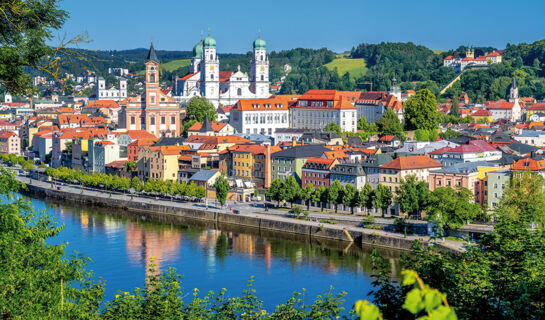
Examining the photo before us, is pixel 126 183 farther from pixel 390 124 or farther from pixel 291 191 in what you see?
pixel 390 124

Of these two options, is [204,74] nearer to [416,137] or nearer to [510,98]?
[416,137]

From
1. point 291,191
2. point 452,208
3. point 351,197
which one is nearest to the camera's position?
point 452,208

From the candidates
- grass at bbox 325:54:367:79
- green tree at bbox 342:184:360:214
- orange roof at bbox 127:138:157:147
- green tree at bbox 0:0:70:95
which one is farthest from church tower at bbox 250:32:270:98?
green tree at bbox 0:0:70:95

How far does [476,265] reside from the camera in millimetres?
7691

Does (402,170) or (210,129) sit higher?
(210,129)

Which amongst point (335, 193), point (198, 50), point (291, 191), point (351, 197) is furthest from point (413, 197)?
point (198, 50)

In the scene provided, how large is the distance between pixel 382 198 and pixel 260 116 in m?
20.5

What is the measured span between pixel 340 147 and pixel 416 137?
7890 millimetres

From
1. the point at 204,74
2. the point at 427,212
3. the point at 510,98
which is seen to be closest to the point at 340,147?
the point at 427,212

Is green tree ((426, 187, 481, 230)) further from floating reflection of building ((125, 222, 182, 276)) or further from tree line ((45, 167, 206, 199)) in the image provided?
tree line ((45, 167, 206, 199))

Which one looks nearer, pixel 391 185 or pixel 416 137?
pixel 391 185

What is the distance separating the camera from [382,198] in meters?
24.4

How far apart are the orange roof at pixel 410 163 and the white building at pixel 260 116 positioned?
675 inches

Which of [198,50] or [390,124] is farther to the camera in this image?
[198,50]
